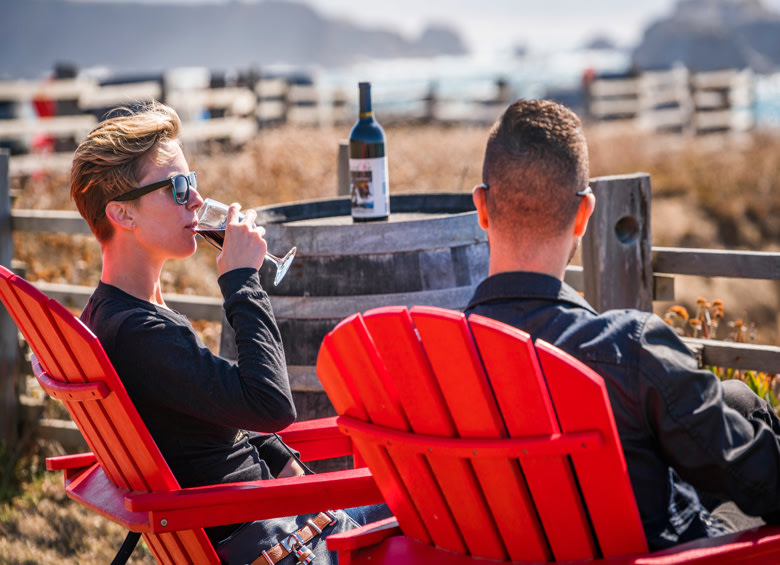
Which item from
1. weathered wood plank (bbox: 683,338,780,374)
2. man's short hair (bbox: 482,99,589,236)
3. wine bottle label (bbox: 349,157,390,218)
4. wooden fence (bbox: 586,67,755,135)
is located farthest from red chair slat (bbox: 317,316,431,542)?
wooden fence (bbox: 586,67,755,135)

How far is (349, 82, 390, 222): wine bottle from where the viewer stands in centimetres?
297

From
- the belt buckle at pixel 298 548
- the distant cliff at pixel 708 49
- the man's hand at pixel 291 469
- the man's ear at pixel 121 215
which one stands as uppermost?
the distant cliff at pixel 708 49

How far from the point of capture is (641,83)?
20.8 meters

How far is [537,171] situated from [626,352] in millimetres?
409

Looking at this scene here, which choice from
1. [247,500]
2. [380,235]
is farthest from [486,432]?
[380,235]

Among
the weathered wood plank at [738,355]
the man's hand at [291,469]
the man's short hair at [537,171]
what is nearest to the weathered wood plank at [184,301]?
the man's hand at [291,469]

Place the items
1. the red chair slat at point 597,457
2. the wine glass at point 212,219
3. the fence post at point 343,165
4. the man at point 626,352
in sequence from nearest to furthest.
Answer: the red chair slat at point 597,457, the man at point 626,352, the wine glass at point 212,219, the fence post at point 343,165

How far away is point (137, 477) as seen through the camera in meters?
1.85

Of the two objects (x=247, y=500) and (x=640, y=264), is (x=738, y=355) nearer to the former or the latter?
(x=640, y=264)

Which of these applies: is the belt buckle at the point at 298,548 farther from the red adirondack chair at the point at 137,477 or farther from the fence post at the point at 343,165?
the fence post at the point at 343,165

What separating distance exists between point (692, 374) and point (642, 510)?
0.29m

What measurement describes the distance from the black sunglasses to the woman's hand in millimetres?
144

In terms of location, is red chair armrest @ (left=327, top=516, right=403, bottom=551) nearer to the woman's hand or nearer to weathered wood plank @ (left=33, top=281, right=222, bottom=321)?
the woman's hand

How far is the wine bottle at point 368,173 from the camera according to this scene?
9.74 ft
